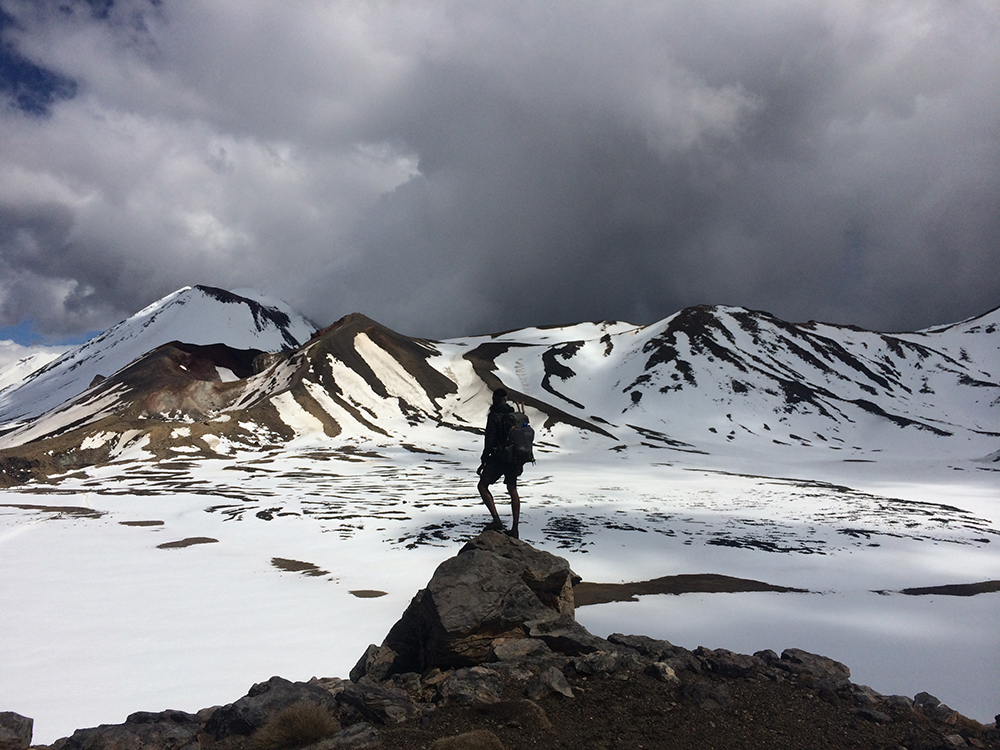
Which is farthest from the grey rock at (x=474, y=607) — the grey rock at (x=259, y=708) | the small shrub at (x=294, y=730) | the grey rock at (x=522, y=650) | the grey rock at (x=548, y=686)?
the small shrub at (x=294, y=730)

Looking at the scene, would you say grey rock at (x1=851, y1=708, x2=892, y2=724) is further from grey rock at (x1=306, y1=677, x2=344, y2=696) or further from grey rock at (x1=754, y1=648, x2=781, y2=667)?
grey rock at (x1=306, y1=677, x2=344, y2=696)

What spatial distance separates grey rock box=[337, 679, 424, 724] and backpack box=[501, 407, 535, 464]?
17.0 ft

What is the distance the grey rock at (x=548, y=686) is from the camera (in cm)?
630

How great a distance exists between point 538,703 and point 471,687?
0.78 m

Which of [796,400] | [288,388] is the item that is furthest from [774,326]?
[288,388]

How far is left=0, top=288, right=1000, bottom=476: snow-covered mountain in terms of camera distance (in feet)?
233

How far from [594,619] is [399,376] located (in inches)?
3403

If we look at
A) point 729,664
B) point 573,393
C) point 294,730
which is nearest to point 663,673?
point 729,664

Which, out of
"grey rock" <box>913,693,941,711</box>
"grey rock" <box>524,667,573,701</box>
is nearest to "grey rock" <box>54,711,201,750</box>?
"grey rock" <box>524,667,573,701</box>

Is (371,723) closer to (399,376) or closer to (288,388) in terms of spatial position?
(288,388)

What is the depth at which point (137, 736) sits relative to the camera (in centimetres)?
587

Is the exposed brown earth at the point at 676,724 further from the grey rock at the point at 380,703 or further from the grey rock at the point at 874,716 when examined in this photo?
the grey rock at the point at 380,703

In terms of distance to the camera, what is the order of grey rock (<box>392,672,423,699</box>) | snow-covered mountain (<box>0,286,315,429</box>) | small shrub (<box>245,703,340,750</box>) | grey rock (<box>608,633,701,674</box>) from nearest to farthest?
small shrub (<box>245,703,340,750</box>) → grey rock (<box>392,672,423,699</box>) → grey rock (<box>608,633,701,674</box>) → snow-covered mountain (<box>0,286,315,429</box>)

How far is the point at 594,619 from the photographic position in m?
12.5
